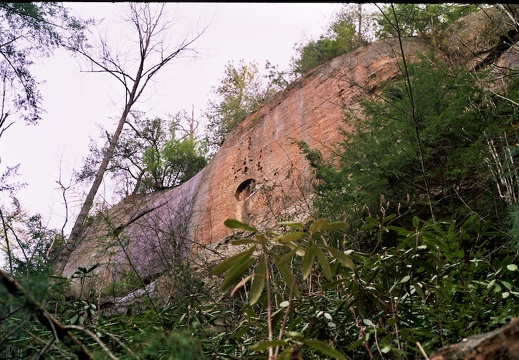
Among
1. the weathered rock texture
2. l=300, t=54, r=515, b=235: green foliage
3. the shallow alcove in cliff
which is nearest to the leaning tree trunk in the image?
the weathered rock texture

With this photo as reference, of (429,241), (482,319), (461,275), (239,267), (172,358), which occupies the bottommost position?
(482,319)

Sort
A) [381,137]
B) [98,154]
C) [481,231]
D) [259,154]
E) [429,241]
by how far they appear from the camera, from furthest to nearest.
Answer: [98,154]
[259,154]
[381,137]
[481,231]
[429,241]

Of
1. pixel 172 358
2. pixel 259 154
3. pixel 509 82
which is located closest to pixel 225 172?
pixel 259 154

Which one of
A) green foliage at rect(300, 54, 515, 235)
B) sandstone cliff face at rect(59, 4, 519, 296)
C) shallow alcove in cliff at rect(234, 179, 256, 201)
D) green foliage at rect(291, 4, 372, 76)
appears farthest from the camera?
green foliage at rect(291, 4, 372, 76)

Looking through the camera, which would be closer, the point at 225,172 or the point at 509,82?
the point at 509,82

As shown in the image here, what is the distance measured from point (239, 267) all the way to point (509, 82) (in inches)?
227

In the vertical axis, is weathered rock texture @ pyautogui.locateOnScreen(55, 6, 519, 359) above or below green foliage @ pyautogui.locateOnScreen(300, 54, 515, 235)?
above

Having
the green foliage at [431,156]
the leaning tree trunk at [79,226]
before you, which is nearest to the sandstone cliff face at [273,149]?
the leaning tree trunk at [79,226]

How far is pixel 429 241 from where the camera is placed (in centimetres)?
217

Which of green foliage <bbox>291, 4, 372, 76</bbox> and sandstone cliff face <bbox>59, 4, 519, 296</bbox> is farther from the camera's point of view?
green foliage <bbox>291, 4, 372, 76</bbox>

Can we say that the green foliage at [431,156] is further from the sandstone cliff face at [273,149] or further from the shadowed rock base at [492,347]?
the shadowed rock base at [492,347]

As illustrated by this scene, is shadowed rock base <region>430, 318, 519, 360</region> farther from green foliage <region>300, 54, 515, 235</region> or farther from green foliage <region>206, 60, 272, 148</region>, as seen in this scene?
green foliage <region>206, 60, 272, 148</region>

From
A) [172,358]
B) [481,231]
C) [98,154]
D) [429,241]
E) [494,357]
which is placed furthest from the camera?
[98,154]

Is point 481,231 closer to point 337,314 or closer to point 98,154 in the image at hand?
point 337,314
